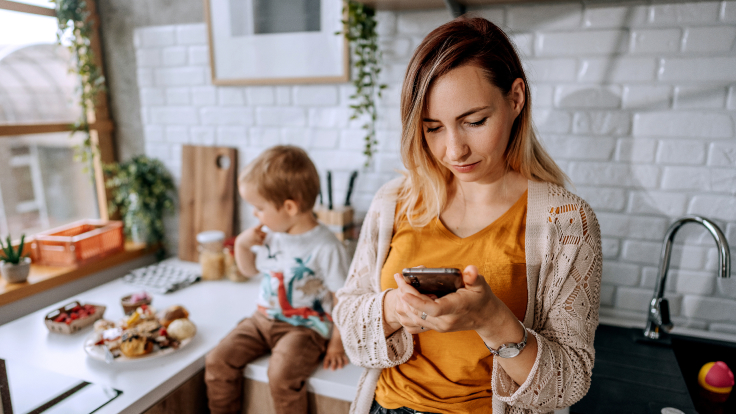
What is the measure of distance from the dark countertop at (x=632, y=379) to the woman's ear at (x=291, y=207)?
86 centimetres

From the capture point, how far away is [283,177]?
127 centimetres

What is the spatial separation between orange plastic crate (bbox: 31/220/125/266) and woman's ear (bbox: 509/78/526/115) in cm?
162

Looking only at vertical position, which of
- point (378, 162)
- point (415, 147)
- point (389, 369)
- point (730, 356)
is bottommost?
point (730, 356)

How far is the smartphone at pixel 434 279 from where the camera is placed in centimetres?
64

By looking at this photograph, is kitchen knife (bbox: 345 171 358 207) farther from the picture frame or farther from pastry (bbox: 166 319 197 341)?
pastry (bbox: 166 319 197 341)

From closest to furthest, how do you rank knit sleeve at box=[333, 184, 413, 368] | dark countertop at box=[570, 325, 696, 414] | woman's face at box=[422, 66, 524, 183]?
woman's face at box=[422, 66, 524, 183]
knit sleeve at box=[333, 184, 413, 368]
dark countertop at box=[570, 325, 696, 414]

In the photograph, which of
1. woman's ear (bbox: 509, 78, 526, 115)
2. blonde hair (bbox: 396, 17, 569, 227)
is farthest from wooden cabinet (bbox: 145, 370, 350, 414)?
woman's ear (bbox: 509, 78, 526, 115)

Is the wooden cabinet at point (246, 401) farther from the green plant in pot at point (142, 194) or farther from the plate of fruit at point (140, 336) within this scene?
the green plant in pot at point (142, 194)

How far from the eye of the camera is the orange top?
852 mm

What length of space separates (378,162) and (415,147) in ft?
2.48

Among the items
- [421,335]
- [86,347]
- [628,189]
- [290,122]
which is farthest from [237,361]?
[628,189]

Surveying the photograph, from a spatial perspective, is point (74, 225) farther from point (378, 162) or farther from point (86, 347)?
point (378, 162)

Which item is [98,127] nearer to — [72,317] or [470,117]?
[72,317]

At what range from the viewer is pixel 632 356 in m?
1.25
